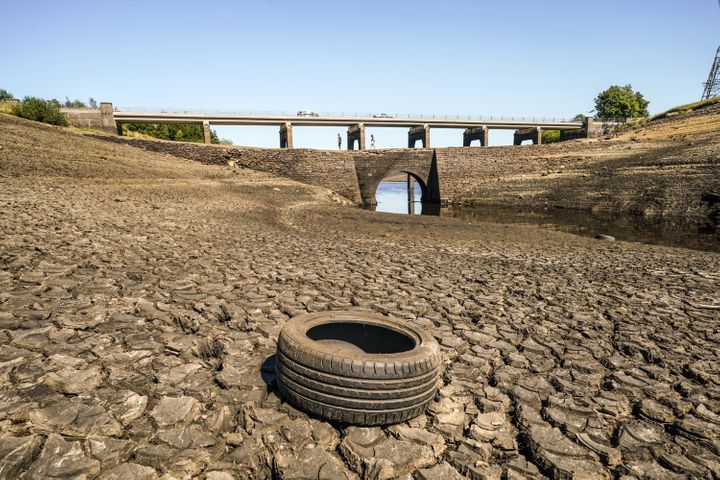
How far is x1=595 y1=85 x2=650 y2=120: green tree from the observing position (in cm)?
8106

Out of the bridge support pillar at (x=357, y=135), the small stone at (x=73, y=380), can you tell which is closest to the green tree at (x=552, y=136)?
the bridge support pillar at (x=357, y=135)

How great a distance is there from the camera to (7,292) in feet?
16.8

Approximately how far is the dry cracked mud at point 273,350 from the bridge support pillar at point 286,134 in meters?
38.5

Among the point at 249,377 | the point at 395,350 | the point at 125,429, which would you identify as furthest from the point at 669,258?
the point at 125,429

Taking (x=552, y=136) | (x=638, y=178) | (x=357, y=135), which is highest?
(x=552, y=136)

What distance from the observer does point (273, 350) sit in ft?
14.4

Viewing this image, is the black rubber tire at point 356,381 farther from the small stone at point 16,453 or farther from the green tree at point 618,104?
the green tree at point 618,104

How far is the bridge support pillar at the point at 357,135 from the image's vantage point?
52.8m

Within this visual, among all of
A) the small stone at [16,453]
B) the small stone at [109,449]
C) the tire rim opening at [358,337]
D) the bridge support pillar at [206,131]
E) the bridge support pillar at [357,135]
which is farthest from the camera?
the bridge support pillar at [357,135]

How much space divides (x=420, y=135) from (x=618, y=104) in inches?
2017

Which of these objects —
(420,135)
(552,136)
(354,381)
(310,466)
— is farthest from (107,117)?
(552,136)

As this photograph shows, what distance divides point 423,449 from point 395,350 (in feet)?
3.40

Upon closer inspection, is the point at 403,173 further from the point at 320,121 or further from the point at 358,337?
the point at 358,337

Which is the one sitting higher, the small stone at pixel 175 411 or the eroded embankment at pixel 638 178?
the eroded embankment at pixel 638 178
